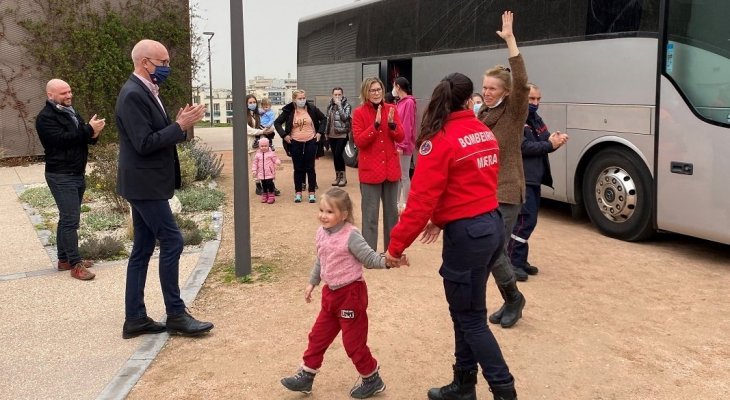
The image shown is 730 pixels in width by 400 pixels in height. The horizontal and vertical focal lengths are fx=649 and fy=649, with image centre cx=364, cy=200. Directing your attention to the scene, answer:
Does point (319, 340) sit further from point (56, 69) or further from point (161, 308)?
point (56, 69)

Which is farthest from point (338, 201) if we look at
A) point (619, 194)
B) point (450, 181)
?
point (619, 194)

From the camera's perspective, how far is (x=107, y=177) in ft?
29.7

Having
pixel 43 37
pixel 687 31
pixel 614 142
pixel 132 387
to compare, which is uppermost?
pixel 43 37

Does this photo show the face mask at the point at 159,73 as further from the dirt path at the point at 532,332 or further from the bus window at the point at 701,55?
the bus window at the point at 701,55

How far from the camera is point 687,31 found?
6508 millimetres

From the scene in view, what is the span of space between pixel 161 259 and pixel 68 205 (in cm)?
184

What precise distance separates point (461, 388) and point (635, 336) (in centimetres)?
174

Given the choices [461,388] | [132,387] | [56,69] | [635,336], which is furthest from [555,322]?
[56,69]

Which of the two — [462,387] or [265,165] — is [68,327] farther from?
[265,165]

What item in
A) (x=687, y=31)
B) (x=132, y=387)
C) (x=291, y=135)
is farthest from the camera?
(x=291, y=135)

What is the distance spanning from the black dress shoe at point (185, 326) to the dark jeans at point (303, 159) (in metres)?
5.51

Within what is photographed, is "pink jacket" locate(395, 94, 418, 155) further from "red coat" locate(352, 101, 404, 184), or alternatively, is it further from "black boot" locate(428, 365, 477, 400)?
"black boot" locate(428, 365, 477, 400)

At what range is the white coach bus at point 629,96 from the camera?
6309 millimetres

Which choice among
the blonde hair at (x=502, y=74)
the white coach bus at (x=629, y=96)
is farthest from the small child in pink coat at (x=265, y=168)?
the blonde hair at (x=502, y=74)
